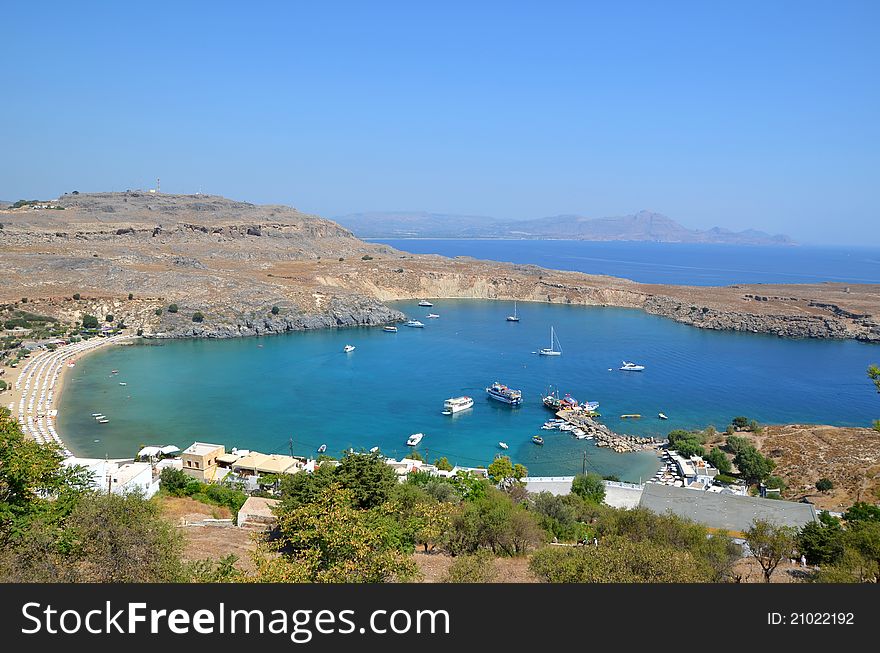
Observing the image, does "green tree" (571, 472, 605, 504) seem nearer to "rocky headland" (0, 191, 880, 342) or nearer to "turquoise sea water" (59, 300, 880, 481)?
"turquoise sea water" (59, 300, 880, 481)

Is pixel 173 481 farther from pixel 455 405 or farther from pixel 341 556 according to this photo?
pixel 455 405

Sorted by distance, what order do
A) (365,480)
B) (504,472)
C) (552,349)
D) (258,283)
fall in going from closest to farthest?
(365,480), (504,472), (552,349), (258,283)

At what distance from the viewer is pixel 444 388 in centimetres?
4209

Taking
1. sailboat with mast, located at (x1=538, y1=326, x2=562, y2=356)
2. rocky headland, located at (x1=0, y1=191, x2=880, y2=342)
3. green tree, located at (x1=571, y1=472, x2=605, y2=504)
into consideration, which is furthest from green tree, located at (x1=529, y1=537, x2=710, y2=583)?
rocky headland, located at (x1=0, y1=191, x2=880, y2=342)

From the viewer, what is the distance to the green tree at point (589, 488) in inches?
919

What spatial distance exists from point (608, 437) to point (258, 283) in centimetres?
4955

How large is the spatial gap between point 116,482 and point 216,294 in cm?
4660

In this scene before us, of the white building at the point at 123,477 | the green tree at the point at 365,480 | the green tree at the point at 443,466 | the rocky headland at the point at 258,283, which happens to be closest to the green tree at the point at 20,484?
the green tree at the point at 365,480

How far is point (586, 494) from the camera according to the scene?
23.5 metres

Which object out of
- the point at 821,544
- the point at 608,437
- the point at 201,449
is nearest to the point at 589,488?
the point at 821,544

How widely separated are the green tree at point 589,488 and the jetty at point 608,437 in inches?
308

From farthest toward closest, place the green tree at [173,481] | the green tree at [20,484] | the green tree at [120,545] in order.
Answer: the green tree at [173,481] < the green tree at [20,484] < the green tree at [120,545]

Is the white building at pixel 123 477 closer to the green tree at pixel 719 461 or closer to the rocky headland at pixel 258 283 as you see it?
the green tree at pixel 719 461

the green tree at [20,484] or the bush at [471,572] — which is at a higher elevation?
the green tree at [20,484]
